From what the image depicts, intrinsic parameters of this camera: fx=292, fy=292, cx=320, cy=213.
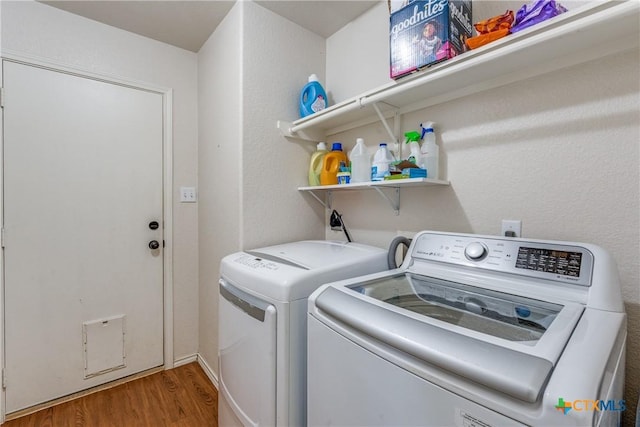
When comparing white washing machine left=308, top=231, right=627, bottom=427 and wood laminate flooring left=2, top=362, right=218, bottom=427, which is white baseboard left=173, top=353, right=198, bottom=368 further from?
white washing machine left=308, top=231, right=627, bottom=427

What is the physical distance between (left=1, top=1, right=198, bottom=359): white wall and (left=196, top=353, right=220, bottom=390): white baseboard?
10 cm

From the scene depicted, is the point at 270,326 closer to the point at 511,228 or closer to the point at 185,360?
the point at 511,228

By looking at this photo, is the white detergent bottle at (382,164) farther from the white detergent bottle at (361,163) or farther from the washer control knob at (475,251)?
the washer control knob at (475,251)

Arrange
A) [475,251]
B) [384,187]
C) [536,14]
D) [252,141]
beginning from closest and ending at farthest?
[536,14], [475,251], [384,187], [252,141]

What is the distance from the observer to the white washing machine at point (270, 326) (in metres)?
1.07

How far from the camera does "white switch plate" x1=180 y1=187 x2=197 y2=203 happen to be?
87.7 inches

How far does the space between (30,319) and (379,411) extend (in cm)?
213

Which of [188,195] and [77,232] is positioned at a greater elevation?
[188,195]

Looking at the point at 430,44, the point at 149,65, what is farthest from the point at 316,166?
the point at 149,65

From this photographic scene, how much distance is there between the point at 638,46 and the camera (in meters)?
0.93

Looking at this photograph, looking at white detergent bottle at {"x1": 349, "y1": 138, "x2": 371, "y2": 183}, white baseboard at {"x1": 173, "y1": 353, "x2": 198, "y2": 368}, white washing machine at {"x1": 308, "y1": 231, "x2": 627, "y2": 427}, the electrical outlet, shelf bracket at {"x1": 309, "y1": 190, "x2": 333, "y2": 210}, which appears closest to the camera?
white washing machine at {"x1": 308, "y1": 231, "x2": 627, "y2": 427}

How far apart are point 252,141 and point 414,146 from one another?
918 mm

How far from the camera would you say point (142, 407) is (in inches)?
70.4

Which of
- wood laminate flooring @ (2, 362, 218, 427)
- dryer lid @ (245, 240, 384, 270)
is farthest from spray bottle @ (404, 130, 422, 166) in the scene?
wood laminate flooring @ (2, 362, 218, 427)
